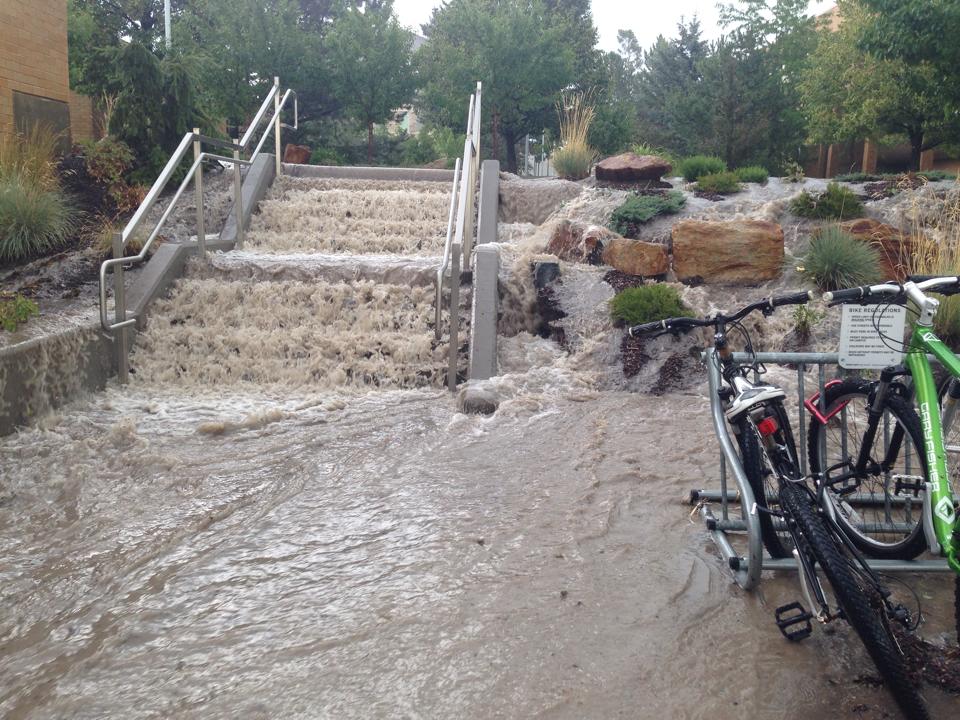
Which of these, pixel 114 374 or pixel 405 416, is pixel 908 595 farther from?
pixel 114 374

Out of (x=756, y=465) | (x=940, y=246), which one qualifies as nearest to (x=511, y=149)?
(x=940, y=246)

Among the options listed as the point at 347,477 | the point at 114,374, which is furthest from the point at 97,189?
the point at 347,477

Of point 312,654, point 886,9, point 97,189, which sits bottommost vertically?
point 312,654

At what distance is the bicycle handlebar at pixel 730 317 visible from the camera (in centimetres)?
321

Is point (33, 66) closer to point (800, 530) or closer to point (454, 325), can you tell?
point (454, 325)

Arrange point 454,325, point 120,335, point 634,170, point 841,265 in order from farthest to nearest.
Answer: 1. point 634,170
2. point 841,265
3. point 120,335
4. point 454,325

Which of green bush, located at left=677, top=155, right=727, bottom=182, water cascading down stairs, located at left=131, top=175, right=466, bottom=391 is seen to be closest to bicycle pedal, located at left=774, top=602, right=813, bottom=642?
water cascading down stairs, located at left=131, top=175, right=466, bottom=391

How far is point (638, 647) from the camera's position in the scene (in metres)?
3.00

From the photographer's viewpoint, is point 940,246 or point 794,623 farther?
point 940,246

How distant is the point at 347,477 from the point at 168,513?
41.7 inches

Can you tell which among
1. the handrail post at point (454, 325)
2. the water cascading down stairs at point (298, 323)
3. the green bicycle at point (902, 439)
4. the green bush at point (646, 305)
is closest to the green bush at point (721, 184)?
the green bush at point (646, 305)

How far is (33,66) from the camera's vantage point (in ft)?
39.7

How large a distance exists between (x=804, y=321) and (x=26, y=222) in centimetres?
803

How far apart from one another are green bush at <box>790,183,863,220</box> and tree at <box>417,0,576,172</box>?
31.2ft
